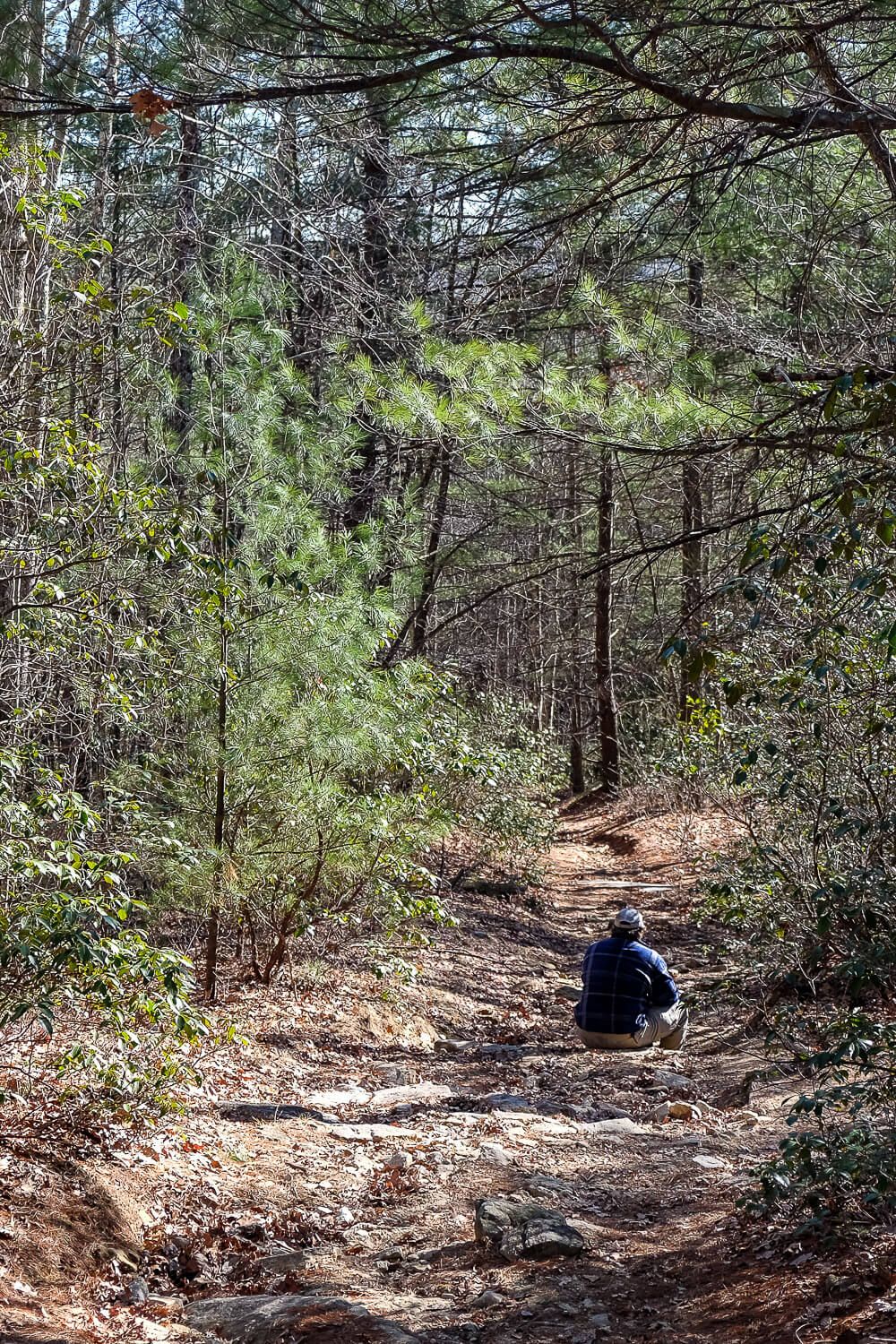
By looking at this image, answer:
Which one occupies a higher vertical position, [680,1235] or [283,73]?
[283,73]

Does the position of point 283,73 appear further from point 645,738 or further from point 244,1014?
point 645,738

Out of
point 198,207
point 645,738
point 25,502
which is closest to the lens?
point 25,502

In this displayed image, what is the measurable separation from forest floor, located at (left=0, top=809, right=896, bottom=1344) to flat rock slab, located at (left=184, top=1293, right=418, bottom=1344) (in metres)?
0.02

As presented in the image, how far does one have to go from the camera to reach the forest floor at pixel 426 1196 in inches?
176

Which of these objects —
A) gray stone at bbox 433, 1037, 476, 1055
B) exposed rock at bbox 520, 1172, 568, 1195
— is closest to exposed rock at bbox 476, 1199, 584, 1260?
exposed rock at bbox 520, 1172, 568, 1195

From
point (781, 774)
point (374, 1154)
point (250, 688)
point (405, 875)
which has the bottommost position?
point (374, 1154)

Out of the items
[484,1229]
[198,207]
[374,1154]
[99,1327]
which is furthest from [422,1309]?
[198,207]

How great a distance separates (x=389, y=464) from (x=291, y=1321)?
Result: 8799 mm

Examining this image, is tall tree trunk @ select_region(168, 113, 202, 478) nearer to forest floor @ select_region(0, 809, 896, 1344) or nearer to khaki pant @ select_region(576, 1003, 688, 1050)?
forest floor @ select_region(0, 809, 896, 1344)

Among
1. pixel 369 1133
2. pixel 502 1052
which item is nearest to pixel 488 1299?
pixel 369 1133

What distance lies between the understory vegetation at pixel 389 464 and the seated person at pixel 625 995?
73 cm

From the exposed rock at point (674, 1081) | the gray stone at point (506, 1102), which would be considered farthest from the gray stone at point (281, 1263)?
the exposed rock at point (674, 1081)

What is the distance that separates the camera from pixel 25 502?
681cm

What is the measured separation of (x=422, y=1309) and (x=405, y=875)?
14.4ft
